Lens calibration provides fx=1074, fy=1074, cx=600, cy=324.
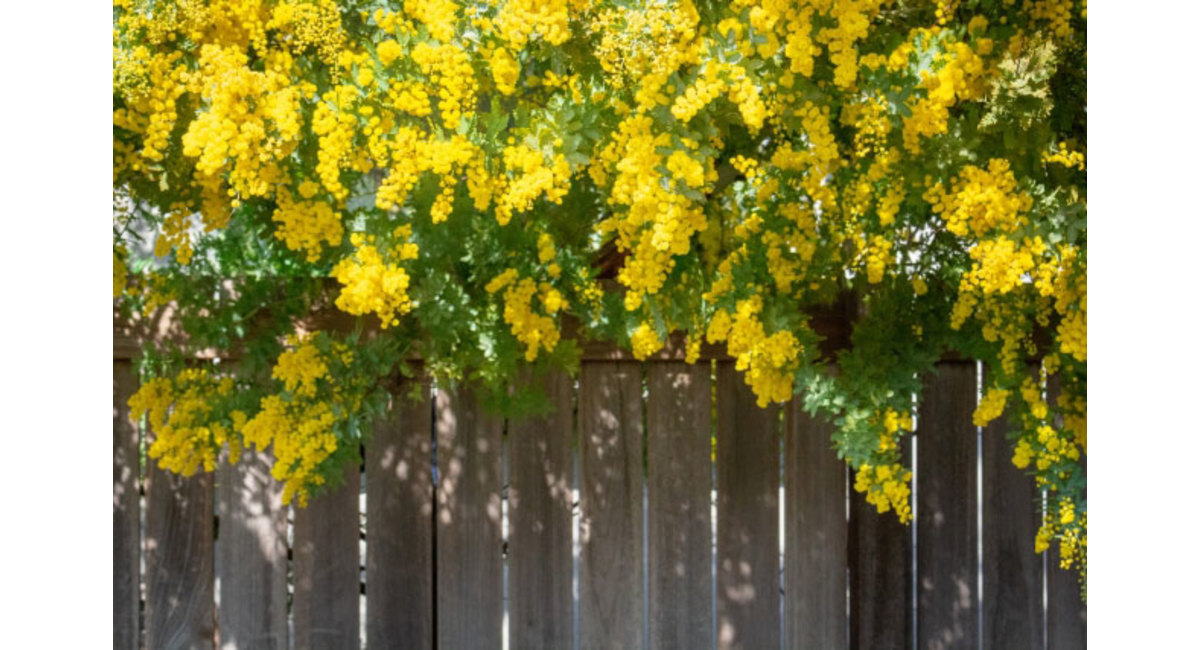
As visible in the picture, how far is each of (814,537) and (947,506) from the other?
36cm

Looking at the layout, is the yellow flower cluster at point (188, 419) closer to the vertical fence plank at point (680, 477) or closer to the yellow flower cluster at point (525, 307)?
the yellow flower cluster at point (525, 307)

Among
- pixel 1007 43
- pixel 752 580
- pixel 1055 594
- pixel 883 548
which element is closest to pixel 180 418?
pixel 752 580

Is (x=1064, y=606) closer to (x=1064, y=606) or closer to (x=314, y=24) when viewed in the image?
(x=1064, y=606)

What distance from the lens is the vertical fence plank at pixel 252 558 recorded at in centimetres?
270

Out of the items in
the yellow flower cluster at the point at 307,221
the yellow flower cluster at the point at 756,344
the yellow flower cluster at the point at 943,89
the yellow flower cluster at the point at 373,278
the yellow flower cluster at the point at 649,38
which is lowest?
the yellow flower cluster at the point at 756,344

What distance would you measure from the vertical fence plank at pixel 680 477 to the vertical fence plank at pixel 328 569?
2.48ft

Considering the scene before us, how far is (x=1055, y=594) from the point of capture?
2.79 metres

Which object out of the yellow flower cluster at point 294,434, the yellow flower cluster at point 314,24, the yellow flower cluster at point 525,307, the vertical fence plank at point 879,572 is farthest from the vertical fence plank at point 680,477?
the yellow flower cluster at point 314,24

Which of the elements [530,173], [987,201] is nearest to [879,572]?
[987,201]

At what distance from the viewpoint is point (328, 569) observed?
8.94 feet

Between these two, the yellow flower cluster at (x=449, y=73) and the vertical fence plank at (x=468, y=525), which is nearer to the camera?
the yellow flower cluster at (x=449, y=73)

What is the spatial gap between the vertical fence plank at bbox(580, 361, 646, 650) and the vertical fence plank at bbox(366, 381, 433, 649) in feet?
1.29

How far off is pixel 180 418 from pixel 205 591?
2.08 ft

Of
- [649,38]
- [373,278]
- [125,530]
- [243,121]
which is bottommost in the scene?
[125,530]
